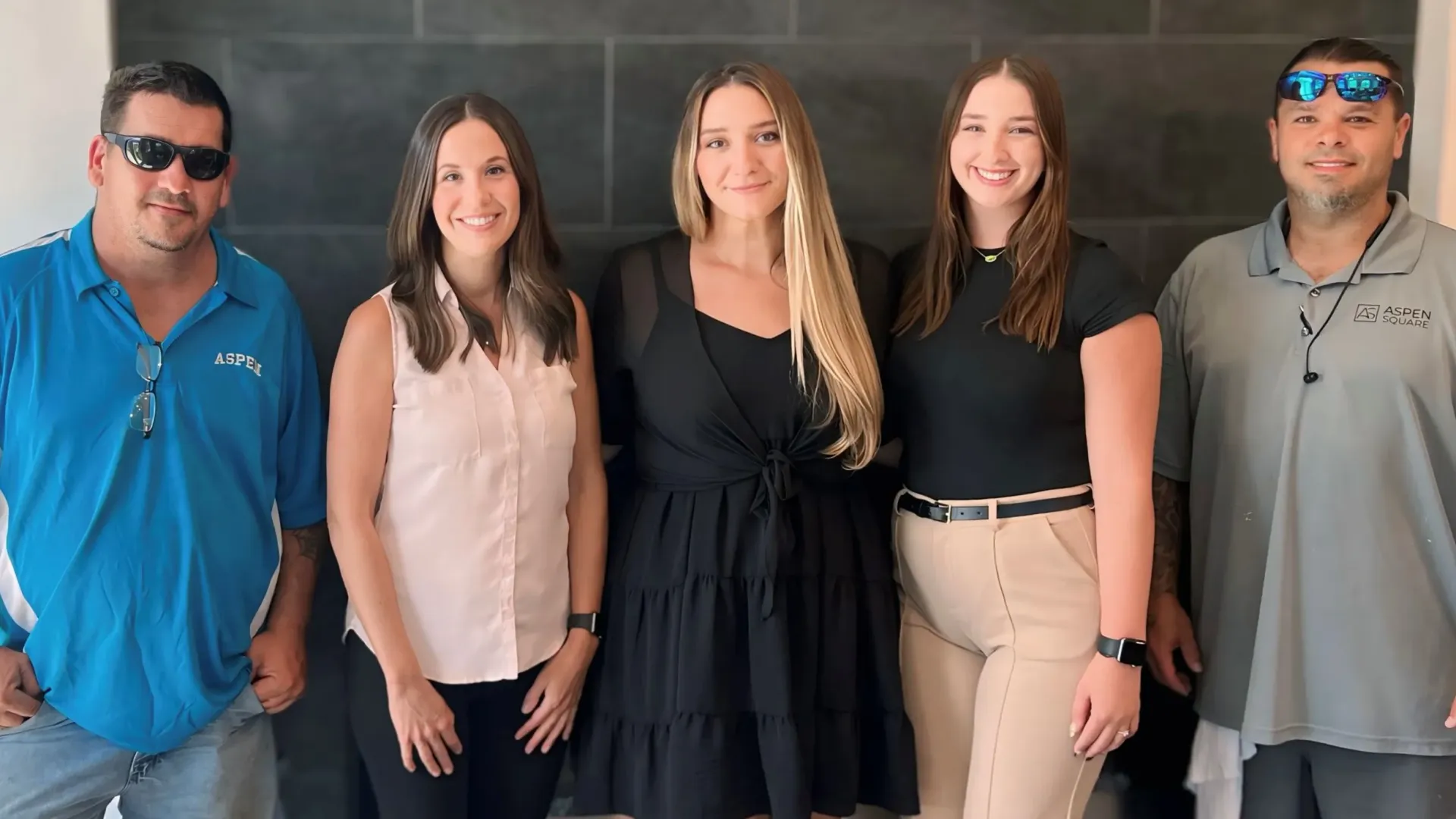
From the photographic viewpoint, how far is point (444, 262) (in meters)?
1.92

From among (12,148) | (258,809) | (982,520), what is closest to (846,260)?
(982,520)

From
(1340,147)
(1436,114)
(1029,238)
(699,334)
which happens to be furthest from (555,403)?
(1436,114)

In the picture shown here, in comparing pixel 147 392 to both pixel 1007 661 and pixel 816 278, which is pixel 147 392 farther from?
pixel 1007 661

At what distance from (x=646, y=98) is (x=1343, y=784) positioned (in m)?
1.88

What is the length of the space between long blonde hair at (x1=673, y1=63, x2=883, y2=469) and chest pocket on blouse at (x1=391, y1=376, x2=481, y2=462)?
0.55 m

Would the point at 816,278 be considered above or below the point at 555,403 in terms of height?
above

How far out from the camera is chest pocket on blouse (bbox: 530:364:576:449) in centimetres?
188

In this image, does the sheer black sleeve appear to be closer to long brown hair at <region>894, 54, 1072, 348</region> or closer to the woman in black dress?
the woman in black dress

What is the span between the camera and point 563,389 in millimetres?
1915

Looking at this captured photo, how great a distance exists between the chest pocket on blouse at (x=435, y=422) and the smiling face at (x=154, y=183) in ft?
1.46

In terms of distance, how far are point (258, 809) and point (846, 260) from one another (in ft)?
4.65

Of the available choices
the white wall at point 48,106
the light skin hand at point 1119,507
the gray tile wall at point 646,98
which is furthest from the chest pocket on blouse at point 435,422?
the light skin hand at point 1119,507

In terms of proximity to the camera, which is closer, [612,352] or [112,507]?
[112,507]

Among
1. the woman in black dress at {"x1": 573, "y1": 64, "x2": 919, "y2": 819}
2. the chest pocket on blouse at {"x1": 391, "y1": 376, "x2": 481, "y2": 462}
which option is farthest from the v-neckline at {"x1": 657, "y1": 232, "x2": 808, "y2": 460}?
the chest pocket on blouse at {"x1": 391, "y1": 376, "x2": 481, "y2": 462}
